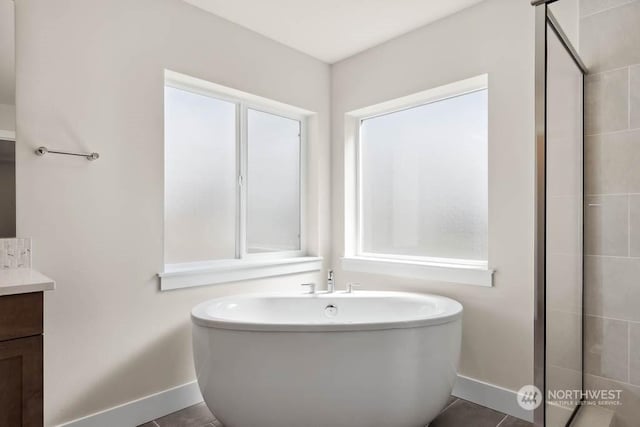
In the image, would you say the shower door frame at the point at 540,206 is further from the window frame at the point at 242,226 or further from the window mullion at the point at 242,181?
the window mullion at the point at 242,181

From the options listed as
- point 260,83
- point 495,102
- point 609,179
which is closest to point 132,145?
point 260,83

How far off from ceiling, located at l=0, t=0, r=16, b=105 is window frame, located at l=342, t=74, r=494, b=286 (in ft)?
7.22

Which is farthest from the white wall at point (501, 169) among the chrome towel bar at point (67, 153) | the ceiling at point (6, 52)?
the ceiling at point (6, 52)

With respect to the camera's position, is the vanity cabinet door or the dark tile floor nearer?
the vanity cabinet door

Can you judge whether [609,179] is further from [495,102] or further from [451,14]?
[451,14]

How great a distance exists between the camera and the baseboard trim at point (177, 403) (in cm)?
201

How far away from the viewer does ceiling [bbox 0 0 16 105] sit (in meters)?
1.70

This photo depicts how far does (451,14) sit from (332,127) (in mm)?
1239

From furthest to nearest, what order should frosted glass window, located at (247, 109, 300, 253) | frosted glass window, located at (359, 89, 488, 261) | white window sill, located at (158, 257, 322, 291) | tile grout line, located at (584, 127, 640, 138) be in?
1. frosted glass window, located at (247, 109, 300, 253)
2. frosted glass window, located at (359, 89, 488, 261)
3. white window sill, located at (158, 257, 322, 291)
4. tile grout line, located at (584, 127, 640, 138)

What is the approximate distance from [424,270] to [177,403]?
1765mm

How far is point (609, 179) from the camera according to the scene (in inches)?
69.3
